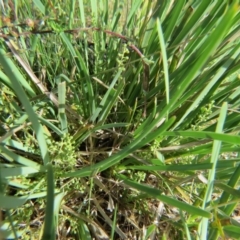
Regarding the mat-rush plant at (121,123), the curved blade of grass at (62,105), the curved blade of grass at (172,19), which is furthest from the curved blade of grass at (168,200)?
the curved blade of grass at (172,19)

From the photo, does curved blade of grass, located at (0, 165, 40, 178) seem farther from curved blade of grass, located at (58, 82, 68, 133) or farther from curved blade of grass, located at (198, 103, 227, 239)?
curved blade of grass, located at (198, 103, 227, 239)

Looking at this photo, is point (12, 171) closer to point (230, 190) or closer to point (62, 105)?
point (62, 105)

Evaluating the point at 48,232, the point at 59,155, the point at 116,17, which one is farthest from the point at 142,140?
the point at 116,17

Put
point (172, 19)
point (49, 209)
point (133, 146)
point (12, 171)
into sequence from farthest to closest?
point (172, 19) < point (133, 146) < point (12, 171) < point (49, 209)

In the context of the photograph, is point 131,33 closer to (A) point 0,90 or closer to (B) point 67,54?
(B) point 67,54

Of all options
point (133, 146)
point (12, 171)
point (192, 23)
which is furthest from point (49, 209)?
point (192, 23)

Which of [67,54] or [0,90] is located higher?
[67,54]

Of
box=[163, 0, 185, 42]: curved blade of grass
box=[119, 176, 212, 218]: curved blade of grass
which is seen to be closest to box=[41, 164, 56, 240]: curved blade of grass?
box=[119, 176, 212, 218]: curved blade of grass

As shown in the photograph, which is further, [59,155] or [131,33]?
[131,33]
